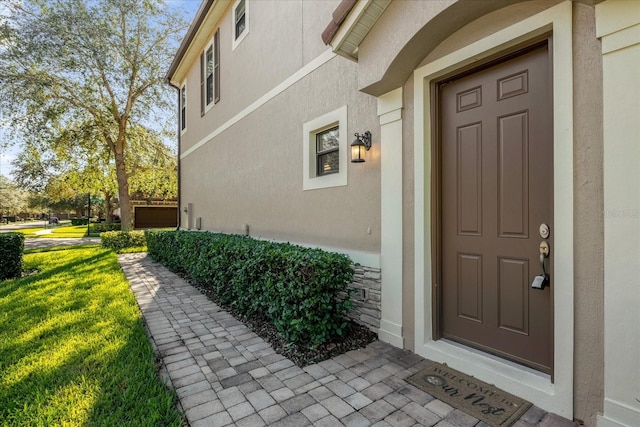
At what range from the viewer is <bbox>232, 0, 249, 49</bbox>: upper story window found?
23.6ft

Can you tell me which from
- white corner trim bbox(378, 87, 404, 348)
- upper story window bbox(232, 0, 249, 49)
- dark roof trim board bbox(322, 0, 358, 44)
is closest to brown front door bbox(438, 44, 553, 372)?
white corner trim bbox(378, 87, 404, 348)

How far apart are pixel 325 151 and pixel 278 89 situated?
1.87m

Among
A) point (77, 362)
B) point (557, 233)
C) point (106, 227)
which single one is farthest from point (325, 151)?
point (106, 227)

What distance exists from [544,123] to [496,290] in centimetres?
143

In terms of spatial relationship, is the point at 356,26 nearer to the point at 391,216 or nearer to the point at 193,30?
the point at 391,216

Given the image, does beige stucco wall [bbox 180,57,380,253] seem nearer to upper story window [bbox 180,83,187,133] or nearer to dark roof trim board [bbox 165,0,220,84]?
dark roof trim board [bbox 165,0,220,84]

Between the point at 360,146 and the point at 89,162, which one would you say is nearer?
the point at 360,146

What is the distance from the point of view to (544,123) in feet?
8.21

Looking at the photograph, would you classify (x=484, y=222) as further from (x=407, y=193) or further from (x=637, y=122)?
(x=637, y=122)

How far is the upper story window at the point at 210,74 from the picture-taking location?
8.95m

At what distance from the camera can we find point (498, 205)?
9.19 ft

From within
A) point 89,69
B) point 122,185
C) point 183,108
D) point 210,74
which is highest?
point 89,69

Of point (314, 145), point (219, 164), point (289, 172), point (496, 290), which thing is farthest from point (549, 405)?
point (219, 164)

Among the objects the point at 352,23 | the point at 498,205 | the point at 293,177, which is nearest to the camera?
the point at 498,205
